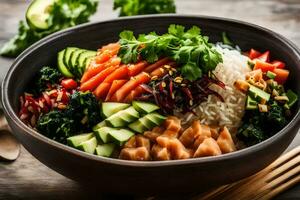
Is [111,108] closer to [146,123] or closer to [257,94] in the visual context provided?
[146,123]

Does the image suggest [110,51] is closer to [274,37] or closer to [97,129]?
[97,129]

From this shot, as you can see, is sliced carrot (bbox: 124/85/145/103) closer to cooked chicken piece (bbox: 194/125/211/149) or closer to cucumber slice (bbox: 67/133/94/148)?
cucumber slice (bbox: 67/133/94/148)

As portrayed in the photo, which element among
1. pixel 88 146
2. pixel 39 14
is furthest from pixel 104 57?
pixel 39 14

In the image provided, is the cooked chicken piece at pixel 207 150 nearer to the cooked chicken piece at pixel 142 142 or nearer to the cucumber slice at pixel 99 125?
the cooked chicken piece at pixel 142 142

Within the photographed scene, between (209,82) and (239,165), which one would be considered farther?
(209,82)

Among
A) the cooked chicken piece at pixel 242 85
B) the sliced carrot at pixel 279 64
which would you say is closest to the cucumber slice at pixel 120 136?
the cooked chicken piece at pixel 242 85

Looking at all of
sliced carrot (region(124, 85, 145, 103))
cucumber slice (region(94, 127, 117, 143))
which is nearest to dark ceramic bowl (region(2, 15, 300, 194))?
cucumber slice (region(94, 127, 117, 143))

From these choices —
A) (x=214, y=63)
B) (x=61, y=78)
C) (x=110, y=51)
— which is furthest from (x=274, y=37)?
(x=61, y=78)
